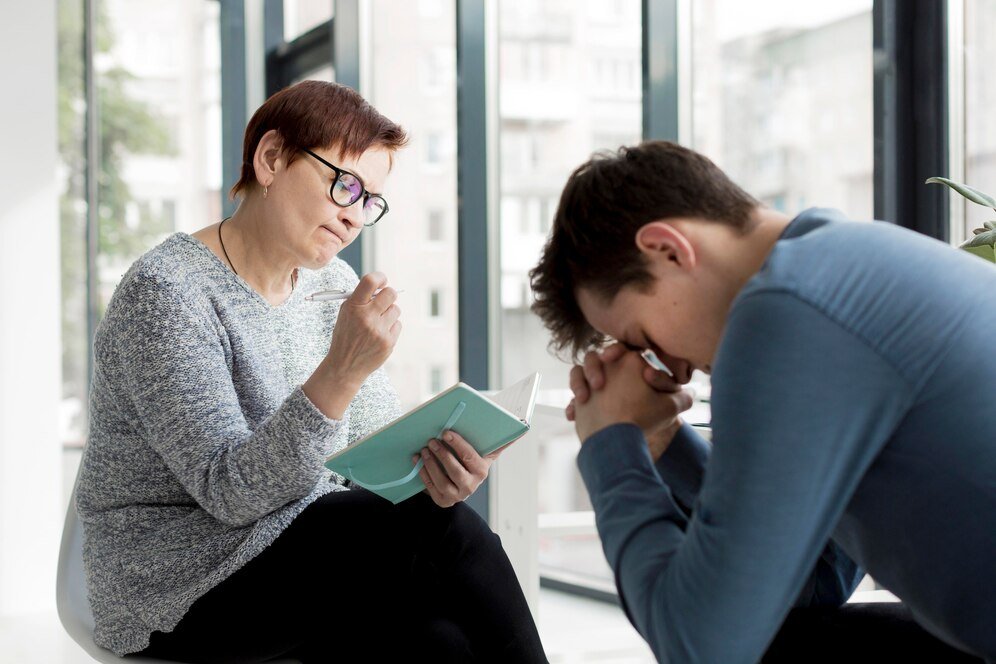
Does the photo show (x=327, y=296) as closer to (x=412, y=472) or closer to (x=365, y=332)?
(x=365, y=332)

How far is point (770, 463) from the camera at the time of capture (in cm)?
69

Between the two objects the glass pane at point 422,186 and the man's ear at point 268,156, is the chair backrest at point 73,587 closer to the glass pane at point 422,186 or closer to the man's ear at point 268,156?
the man's ear at point 268,156

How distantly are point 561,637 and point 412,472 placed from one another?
1.31 m

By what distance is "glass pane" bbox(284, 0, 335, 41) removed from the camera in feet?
11.4

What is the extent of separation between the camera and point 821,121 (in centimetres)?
222

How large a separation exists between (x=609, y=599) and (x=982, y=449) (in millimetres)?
2222

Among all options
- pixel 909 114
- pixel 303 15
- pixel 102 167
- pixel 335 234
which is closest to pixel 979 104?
pixel 909 114

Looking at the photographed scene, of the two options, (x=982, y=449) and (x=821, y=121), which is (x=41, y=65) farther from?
(x=982, y=449)

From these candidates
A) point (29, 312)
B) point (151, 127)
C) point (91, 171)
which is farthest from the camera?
point (151, 127)

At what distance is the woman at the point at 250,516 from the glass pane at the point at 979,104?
1.11 metres

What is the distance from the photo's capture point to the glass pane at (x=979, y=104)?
1743 millimetres

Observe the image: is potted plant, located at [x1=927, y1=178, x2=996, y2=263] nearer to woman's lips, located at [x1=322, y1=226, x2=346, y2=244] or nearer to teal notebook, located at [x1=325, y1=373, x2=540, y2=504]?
teal notebook, located at [x1=325, y1=373, x2=540, y2=504]

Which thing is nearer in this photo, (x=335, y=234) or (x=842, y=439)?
(x=842, y=439)

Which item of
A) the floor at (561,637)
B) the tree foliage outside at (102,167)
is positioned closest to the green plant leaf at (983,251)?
the floor at (561,637)
